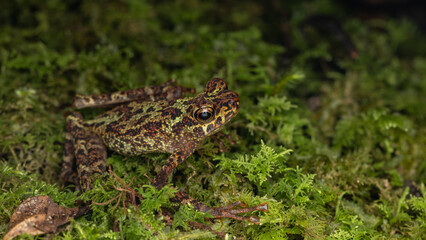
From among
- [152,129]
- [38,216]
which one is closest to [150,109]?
[152,129]

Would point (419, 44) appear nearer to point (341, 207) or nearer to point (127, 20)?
point (341, 207)

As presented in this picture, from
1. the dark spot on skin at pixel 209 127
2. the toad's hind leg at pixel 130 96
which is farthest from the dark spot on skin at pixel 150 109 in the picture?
the dark spot on skin at pixel 209 127

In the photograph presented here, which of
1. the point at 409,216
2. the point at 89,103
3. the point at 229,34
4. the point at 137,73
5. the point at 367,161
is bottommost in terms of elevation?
the point at 409,216

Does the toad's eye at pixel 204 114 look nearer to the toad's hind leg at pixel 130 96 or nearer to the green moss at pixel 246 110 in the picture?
the green moss at pixel 246 110

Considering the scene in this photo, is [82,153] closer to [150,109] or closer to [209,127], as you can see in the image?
[150,109]

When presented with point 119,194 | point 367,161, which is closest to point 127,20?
point 119,194

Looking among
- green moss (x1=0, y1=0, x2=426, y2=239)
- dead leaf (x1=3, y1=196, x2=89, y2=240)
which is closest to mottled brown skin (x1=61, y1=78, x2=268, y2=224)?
green moss (x1=0, y1=0, x2=426, y2=239)
